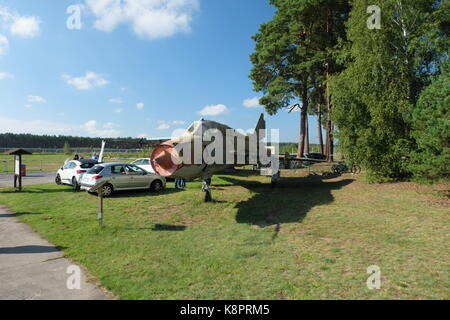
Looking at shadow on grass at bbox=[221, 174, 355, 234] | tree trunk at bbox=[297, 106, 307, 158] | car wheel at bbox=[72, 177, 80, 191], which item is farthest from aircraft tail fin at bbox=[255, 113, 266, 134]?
car wheel at bbox=[72, 177, 80, 191]

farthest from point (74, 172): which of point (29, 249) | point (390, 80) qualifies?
point (390, 80)

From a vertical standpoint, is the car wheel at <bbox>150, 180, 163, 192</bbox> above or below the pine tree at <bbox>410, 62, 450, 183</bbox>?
below

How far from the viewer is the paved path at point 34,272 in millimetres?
4660

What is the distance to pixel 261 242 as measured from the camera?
7074 mm

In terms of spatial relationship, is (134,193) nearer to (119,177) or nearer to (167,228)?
(119,177)

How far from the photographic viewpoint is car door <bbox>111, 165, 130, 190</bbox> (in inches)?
547

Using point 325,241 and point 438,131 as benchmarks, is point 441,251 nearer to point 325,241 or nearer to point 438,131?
point 325,241

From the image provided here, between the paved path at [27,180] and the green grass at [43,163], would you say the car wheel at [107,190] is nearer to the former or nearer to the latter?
the paved path at [27,180]

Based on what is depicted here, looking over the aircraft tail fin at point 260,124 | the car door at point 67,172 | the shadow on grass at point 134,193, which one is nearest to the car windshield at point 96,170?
the shadow on grass at point 134,193

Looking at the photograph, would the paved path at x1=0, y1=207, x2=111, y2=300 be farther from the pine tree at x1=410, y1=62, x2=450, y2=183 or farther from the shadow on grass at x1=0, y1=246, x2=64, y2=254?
the pine tree at x1=410, y1=62, x2=450, y2=183

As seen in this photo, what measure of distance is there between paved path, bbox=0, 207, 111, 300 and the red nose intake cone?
3.60m

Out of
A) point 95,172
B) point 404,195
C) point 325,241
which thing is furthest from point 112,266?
point 404,195

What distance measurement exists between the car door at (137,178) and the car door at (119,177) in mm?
257
